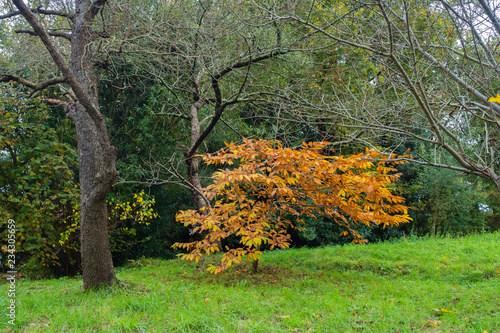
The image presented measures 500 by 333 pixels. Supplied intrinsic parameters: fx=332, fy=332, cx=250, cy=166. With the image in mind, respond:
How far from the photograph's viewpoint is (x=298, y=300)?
12.3 ft

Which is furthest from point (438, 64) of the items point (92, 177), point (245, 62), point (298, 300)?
point (92, 177)

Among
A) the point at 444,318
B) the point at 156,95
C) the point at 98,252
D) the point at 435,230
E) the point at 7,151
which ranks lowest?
the point at 435,230

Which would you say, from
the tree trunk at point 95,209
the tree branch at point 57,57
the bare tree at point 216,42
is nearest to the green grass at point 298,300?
the tree trunk at point 95,209

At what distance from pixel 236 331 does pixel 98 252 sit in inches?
83.8

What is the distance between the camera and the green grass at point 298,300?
2.98 m

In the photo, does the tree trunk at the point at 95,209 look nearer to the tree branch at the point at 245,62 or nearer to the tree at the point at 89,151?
the tree at the point at 89,151

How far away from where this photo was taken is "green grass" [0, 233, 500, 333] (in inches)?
117

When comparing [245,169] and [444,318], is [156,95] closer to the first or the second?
Answer: [245,169]

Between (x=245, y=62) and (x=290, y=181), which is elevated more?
(x=245, y=62)

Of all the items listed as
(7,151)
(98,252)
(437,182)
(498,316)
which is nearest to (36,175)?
(7,151)

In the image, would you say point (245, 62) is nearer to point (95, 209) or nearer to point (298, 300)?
point (95, 209)

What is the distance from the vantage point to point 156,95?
7.49m

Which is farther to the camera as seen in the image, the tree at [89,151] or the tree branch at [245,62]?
the tree branch at [245,62]

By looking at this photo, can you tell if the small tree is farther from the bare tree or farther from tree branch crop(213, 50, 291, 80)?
tree branch crop(213, 50, 291, 80)
